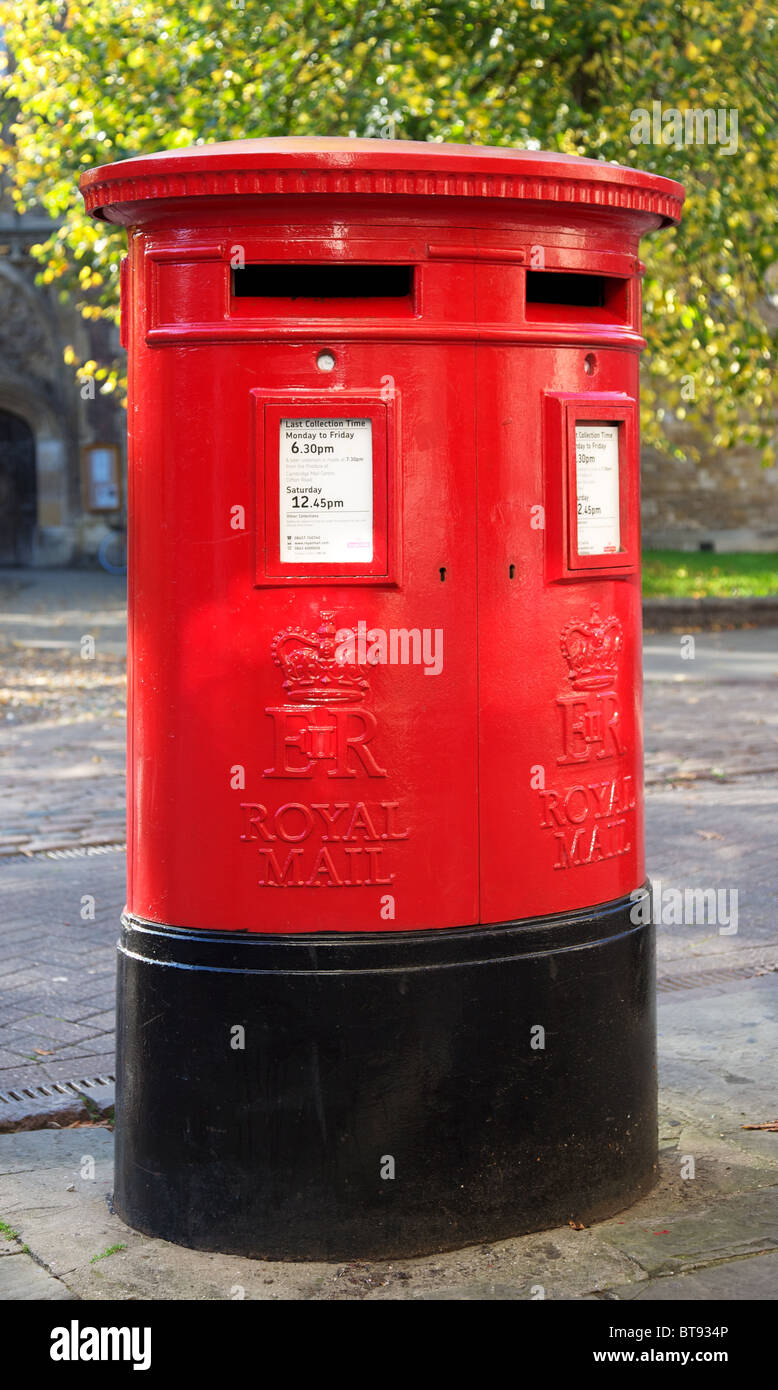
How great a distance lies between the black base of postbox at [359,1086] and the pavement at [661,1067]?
0.08 meters

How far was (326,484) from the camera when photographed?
3.01m

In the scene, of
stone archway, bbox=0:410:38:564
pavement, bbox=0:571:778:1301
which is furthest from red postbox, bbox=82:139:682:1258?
stone archway, bbox=0:410:38:564

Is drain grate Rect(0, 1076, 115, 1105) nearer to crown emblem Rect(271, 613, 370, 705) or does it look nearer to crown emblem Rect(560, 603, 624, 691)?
crown emblem Rect(271, 613, 370, 705)

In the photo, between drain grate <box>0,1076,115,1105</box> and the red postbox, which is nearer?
the red postbox

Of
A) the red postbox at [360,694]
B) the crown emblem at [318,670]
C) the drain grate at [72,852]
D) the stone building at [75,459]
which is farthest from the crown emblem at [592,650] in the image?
the stone building at [75,459]

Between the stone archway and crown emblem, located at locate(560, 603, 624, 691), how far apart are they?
3005 centimetres

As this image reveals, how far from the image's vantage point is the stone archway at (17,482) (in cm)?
3238

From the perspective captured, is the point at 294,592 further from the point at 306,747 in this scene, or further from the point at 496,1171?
the point at 496,1171

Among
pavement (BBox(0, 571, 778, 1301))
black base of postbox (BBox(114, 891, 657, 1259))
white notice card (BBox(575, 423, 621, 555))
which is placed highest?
white notice card (BBox(575, 423, 621, 555))

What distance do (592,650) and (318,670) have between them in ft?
1.94

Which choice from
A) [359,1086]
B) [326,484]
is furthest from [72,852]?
[326,484]

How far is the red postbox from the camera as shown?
3.01 meters

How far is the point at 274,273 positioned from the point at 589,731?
3.59 feet

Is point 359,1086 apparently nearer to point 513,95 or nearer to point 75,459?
point 513,95
